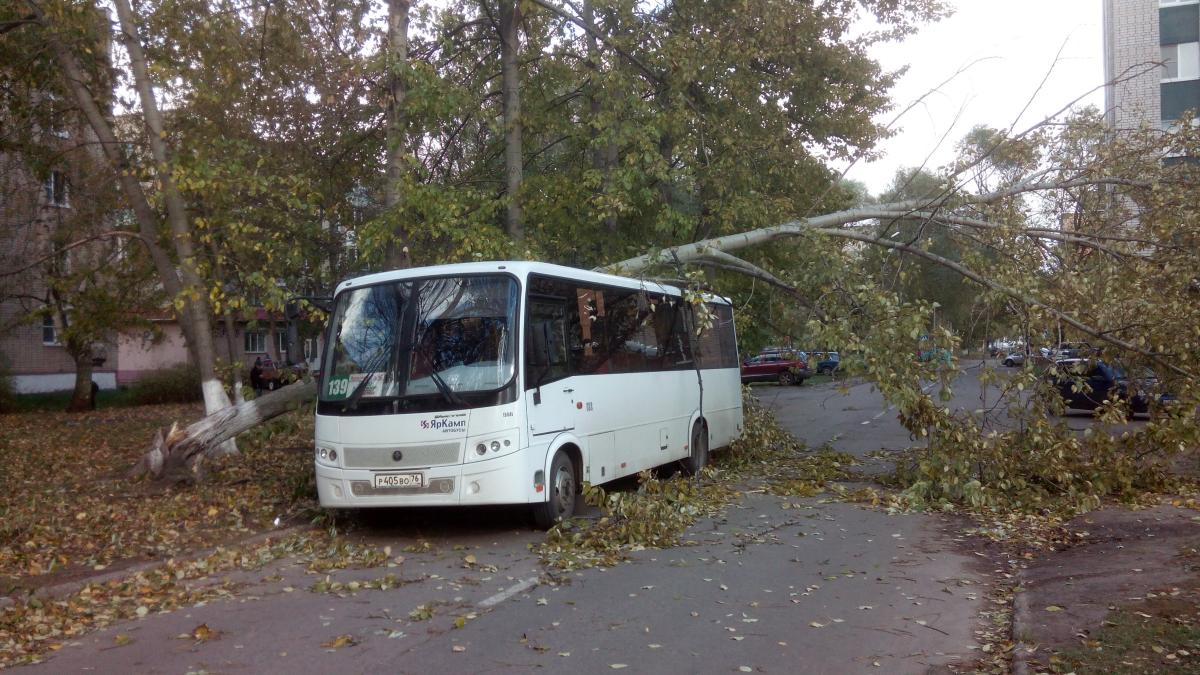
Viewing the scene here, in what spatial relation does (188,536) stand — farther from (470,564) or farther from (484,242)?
(484,242)

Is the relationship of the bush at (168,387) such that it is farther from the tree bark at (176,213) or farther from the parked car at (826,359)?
the parked car at (826,359)

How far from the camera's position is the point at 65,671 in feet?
19.7

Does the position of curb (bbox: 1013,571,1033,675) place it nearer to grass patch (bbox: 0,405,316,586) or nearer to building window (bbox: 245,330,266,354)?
grass patch (bbox: 0,405,316,586)

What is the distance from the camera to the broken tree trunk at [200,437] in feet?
41.2

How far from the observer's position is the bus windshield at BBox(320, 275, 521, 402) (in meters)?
9.98

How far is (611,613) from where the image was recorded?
712 centimetres

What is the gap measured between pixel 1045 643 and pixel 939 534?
4.18 m

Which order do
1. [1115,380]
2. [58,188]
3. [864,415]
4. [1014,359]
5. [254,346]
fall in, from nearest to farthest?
[1014,359], [1115,380], [58,188], [864,415], [254,346]

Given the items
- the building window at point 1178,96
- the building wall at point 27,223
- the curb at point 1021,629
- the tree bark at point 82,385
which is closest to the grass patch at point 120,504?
the building wall at point 27,223

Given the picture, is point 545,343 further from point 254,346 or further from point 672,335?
point 254,346

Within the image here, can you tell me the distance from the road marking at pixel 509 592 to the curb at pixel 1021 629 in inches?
139

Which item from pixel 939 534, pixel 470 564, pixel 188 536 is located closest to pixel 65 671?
pixel 470 564

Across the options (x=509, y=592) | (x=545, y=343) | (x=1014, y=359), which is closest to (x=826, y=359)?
(x=1014, y=359)

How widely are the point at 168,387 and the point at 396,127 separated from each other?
24194 mm
